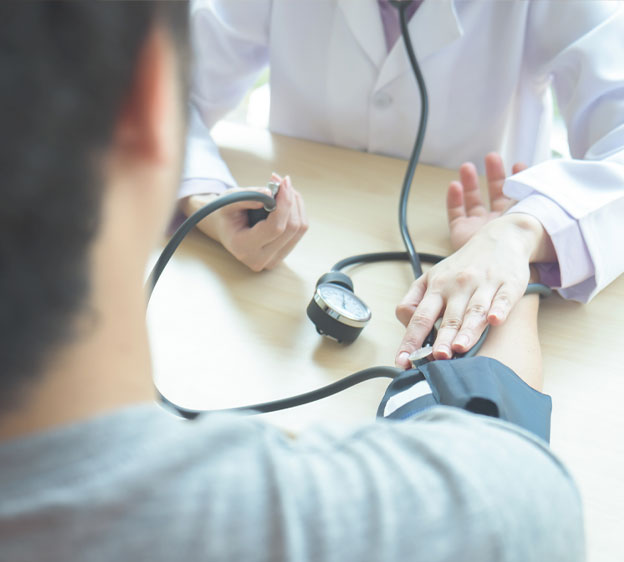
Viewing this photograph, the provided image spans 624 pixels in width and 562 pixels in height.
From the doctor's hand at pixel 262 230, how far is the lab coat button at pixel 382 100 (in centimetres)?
33

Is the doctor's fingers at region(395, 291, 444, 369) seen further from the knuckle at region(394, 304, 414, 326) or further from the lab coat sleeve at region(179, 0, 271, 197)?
the lab coat sleeve at region(179, 0, 271, 197)

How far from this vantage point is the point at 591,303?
28.7 inches

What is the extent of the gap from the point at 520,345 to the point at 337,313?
168 mm

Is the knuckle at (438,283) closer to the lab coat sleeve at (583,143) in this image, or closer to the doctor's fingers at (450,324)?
the doctor's fingers at (450,324)

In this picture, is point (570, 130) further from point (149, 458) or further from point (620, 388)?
point (149, 458)

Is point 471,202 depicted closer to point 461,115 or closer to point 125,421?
point 461,115

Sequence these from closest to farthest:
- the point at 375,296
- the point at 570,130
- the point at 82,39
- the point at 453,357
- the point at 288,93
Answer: the point at 82,39 < the point at 453,357 < the point at 375,296 < the point at 570,130 < the point at 288,93

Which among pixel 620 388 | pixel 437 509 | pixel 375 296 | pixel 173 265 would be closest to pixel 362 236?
pixel 375 296

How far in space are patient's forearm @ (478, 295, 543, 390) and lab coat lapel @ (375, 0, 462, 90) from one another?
0.46 meters

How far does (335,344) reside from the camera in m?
0.65

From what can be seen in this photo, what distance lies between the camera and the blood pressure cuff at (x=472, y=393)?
0.49 metres

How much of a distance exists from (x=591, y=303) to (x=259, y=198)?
1.23ft

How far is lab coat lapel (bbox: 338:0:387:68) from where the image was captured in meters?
0.98

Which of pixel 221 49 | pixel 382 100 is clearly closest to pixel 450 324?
pixel 382 100
